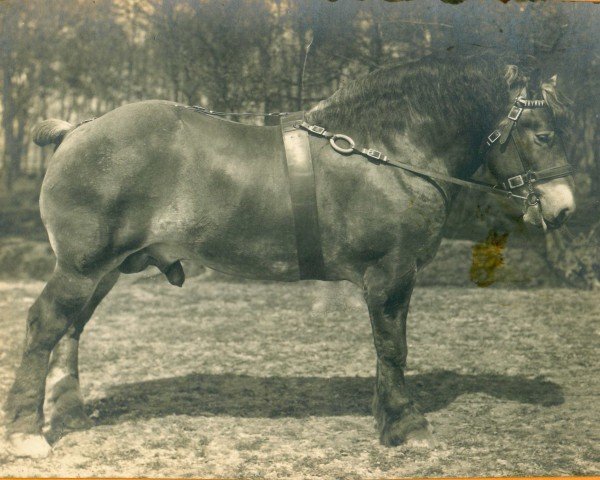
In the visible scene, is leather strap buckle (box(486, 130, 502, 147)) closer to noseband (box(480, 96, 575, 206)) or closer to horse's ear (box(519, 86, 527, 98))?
noseband (box(480, 96, 575, 206))

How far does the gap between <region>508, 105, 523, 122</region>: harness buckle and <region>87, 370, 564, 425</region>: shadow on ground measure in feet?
5.53

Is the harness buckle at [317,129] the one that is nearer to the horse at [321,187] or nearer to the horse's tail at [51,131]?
the horse at [321,187]

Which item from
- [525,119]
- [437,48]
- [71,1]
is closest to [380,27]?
[437,48]

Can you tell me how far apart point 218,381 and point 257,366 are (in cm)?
38

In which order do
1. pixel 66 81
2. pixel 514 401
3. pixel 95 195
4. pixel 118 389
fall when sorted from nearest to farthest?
pixel 95 195
pixel 514 401
pixel 118 389
pixel 66 81

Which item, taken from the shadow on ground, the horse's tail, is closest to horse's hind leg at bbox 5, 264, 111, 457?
the shadow on ground

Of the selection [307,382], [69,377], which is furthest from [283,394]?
[69,377]

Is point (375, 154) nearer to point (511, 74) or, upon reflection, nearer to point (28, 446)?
point (511, 74)

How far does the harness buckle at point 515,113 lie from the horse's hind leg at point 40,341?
225cm

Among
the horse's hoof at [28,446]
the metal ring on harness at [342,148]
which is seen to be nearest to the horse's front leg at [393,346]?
the metal ring on harness at [342,148]

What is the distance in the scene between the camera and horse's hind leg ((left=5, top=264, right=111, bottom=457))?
3551 millimetres

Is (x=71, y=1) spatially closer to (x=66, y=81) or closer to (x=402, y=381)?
(x=66, y=81)

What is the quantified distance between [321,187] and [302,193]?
0.10 meters

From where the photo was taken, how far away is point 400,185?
11.5ft
